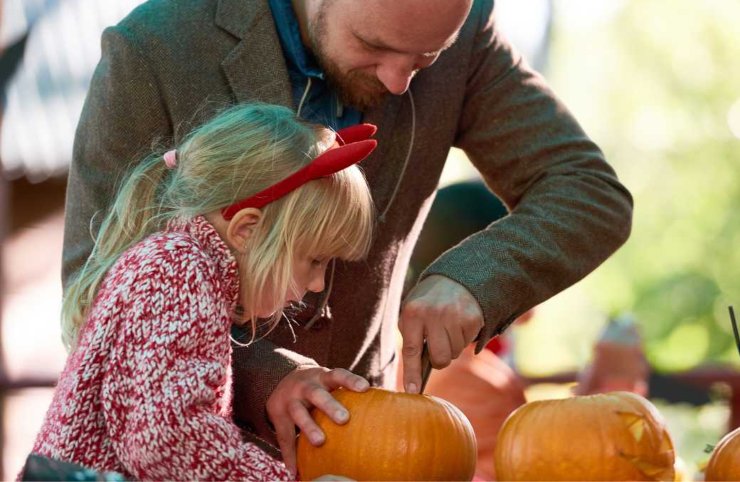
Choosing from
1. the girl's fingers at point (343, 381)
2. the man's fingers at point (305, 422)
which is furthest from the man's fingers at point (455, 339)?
the man's fingers at point (305, 422)

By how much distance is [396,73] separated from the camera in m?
2.21

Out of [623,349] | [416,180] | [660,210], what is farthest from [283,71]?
[660,210]

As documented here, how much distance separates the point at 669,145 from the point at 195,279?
54.7ft

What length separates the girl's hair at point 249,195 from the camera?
190 centimetres

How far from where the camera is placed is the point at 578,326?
58.8 ft

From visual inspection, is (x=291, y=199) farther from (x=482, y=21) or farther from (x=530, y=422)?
(x=482, y=21)

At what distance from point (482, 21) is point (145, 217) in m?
1.00

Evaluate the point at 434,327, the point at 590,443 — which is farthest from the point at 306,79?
the point at 590,443

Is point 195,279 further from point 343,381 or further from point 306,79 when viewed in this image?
point 306,79

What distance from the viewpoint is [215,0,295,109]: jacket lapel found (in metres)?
2.27

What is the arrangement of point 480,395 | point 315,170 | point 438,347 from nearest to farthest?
point 315,170 → point 438,347 → point 480,395

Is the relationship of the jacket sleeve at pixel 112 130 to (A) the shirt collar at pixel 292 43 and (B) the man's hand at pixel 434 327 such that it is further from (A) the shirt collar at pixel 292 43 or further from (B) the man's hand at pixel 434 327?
(B) the man's hand at pixel 434 327

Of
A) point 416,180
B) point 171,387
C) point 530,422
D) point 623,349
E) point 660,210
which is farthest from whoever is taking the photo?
point 660,210

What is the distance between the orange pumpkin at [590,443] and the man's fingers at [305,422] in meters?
0.30
